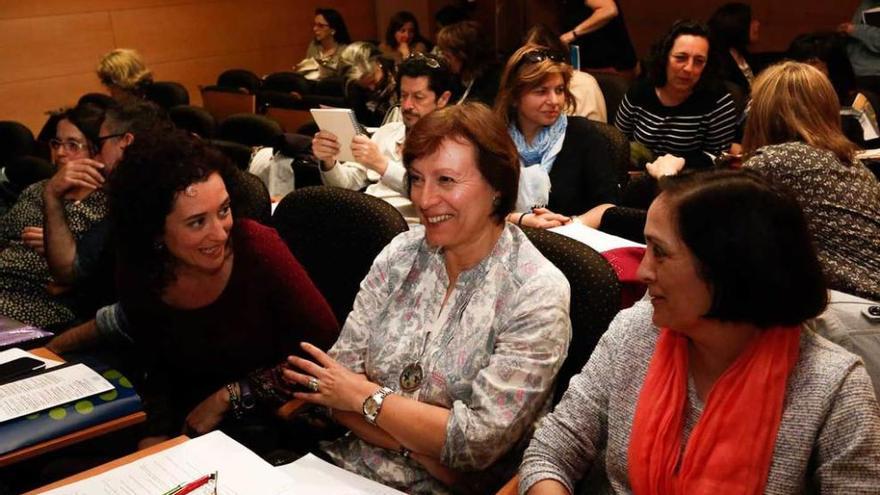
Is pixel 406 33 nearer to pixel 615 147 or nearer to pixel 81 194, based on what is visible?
pixel 615 147

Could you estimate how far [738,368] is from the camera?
51.5 inches

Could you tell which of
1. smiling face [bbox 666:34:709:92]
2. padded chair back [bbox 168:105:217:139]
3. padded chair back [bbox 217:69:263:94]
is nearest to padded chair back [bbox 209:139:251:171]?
padded chair back [bbox 168:105:217:139]

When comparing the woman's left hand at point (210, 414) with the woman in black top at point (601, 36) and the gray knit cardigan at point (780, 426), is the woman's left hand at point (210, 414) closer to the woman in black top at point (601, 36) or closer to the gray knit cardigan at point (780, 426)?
the gray knit cardigan at point (780, 426)

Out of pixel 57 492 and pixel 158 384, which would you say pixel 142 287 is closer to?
pixel 158 384

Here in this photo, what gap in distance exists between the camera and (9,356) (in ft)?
6.49

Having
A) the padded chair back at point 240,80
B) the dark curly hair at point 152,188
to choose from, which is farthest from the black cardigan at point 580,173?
the padded chair back at point 240,80

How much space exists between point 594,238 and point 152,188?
4.25ft

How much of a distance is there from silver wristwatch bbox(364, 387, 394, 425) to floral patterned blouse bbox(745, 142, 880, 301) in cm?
139

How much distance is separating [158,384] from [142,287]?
306 millimetres

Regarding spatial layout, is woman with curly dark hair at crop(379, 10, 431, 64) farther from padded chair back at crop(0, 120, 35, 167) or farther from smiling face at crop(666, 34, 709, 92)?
smiling face at crop(666, 34, 709, 92)

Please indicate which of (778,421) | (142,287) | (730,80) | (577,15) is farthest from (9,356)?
(577,15)

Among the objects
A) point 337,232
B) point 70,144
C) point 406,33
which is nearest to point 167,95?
point 406,33

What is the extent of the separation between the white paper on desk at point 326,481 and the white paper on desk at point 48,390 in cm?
53

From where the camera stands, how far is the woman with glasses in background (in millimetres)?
2789
